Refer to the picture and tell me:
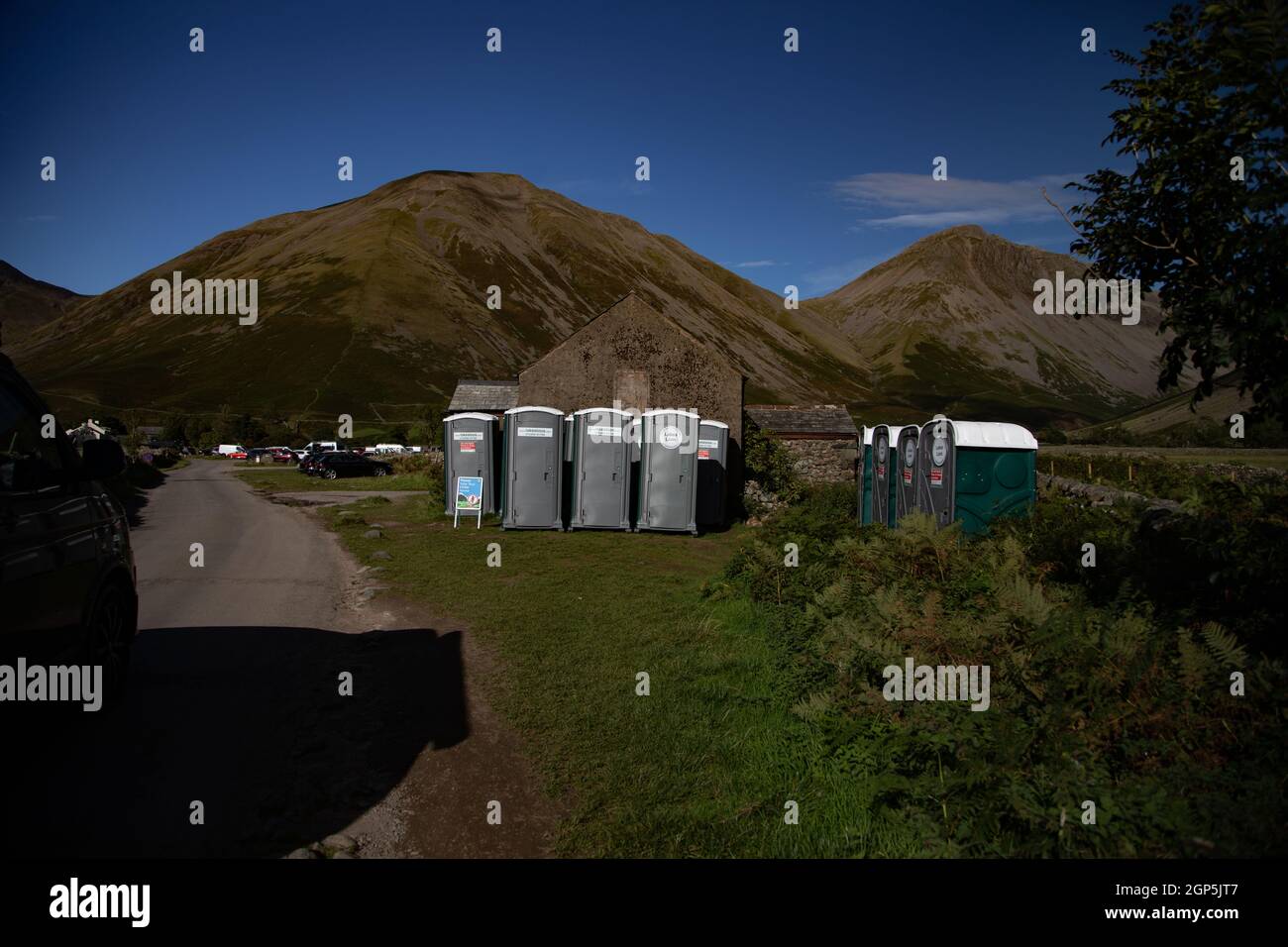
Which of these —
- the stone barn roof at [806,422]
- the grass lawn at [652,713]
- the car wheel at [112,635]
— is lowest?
the grass lawn at [652,713]

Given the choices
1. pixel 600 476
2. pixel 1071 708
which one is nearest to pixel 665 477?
pixel 600 476

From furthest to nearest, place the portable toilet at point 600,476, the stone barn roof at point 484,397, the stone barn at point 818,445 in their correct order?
the stone barn roof at point 484,397 < the stone barn at point 818,445 < the portable toilet at point 600,476

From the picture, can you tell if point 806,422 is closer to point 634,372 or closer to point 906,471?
point 634,372

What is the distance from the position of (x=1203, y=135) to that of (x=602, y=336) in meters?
21.3

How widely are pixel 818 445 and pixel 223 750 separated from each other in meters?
23.1

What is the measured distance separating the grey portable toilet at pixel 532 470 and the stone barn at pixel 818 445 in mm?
9712

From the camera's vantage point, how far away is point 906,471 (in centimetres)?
1655

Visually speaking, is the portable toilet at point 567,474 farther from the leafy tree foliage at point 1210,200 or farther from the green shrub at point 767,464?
the leafy tree foliage at point 1210,200

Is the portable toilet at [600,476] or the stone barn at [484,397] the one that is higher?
the stone barn at [484,397]

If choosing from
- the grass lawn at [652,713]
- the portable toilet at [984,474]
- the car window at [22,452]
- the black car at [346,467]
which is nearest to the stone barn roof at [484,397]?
the black car at [346,467]

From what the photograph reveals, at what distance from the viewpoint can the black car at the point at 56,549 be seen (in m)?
4.29

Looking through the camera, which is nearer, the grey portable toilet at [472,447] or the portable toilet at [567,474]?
the portable toilet at [567,474]

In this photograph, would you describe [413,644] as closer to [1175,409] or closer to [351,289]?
[1175,409]

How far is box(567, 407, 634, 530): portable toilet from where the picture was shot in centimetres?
1805
